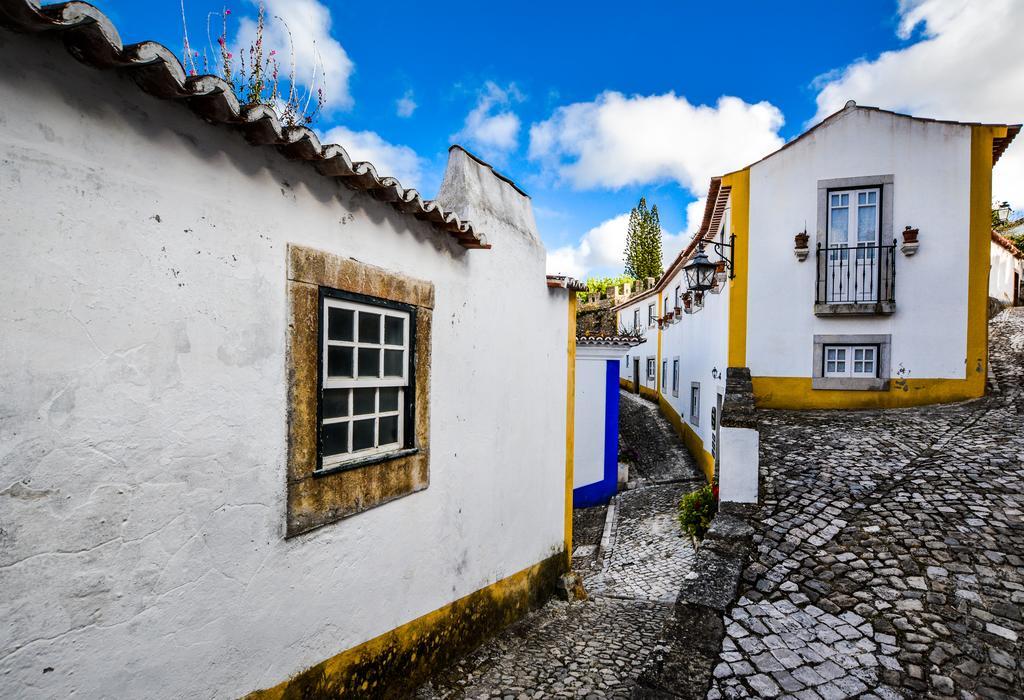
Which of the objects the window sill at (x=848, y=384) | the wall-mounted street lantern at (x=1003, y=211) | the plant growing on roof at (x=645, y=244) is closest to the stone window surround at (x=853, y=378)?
the window sill at (x=848, y=384)

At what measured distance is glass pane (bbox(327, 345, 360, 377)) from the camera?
3.00 metres

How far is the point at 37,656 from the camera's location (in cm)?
185

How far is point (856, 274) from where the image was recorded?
9195mm

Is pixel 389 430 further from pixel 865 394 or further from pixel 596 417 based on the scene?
pixel 865 394

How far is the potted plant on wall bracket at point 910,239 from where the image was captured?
8.80 meters

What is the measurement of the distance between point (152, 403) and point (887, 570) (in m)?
6.10

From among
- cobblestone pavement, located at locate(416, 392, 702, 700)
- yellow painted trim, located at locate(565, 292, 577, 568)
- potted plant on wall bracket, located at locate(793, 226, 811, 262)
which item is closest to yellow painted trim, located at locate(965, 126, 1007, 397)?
potted plant on wall bracket, located at locate(793, 226, 811, 262)

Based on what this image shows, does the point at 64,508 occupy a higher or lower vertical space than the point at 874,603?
higher

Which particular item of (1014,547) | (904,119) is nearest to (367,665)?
(1014,547)

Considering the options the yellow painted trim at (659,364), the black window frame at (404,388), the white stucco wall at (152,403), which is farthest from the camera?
the yellow painted trim at (659,364)

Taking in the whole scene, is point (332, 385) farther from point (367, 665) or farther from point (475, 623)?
point (475, 623)

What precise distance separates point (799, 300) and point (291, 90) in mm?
9342

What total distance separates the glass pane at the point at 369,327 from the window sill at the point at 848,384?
9.22 meters

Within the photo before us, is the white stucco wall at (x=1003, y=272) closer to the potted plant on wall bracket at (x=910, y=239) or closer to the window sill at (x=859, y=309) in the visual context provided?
the potted plant on wall bracket at (x=910, y=239)
